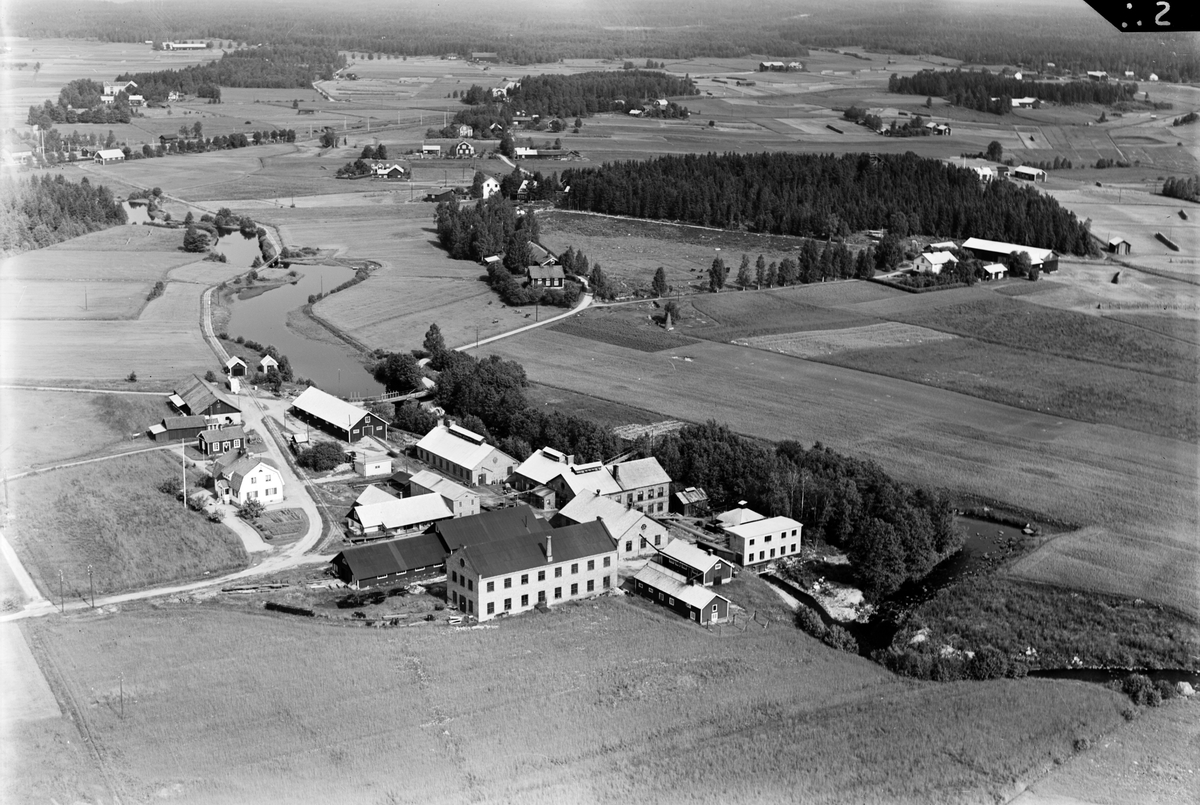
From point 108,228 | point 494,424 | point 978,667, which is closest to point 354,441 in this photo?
point 494,424

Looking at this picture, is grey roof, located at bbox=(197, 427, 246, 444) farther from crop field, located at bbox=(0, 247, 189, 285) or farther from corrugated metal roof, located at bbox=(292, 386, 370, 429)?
crop field, located at bbox=(0, 247, 189, 285)

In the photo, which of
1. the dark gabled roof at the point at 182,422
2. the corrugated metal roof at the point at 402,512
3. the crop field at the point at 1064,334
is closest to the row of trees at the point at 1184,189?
the crop field at the point at 1064,334

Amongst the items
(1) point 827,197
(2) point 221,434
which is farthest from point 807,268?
(2) point 221,434

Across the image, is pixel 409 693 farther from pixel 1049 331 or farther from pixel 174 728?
pixel 1049 331

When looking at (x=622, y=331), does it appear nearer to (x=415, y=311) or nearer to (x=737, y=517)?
(x=415, y=311)

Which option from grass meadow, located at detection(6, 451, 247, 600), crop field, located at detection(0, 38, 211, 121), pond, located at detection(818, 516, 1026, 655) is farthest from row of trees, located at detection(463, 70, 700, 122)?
pond, located at detection(818, 516, 1026, 655)

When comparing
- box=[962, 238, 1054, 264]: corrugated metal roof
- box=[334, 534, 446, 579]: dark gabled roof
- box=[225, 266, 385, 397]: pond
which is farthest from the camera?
box=[962, 238, 1054, 264]: corrugated metal roof

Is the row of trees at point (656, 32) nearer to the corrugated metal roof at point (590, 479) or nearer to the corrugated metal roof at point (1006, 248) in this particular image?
the corrugated metal roof at point (1006, 248)
